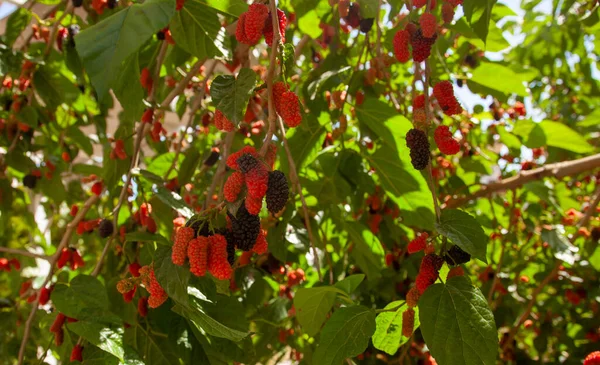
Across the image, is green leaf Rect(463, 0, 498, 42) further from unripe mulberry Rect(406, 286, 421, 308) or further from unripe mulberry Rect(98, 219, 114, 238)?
unripe mulberry Rect(98, 219, 114, 238)

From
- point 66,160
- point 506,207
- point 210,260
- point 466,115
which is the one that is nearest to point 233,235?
point 210,260

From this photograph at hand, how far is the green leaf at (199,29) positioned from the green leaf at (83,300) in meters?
0.46

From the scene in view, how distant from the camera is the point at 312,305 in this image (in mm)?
919

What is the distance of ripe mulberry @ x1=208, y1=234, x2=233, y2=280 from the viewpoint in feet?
2.18

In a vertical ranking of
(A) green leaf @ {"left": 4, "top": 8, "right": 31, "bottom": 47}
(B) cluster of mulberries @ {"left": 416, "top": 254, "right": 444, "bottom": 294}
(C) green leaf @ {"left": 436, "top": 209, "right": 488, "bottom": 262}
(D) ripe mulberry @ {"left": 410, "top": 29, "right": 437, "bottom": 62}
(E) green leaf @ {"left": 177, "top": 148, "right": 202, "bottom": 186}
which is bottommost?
(B) cluster of mulberries @ {"left": 416, "top": 254, "right": 444, "bottom": 294}

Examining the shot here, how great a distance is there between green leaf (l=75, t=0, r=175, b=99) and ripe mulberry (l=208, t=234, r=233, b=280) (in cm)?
22

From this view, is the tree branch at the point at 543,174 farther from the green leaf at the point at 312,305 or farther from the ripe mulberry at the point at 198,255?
the ripe mulberry at the point at 198,255

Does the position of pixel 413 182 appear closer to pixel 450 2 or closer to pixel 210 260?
pixel 450 2

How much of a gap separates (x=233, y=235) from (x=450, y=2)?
0.51 metres

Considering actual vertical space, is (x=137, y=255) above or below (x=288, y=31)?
below

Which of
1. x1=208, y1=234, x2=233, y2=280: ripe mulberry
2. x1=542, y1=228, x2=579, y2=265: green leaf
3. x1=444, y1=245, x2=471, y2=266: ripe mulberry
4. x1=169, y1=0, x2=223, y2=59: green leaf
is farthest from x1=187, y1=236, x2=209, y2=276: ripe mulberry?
x1=542, y1=228, x2=579, y2=265: green leaf

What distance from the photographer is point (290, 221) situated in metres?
1.34

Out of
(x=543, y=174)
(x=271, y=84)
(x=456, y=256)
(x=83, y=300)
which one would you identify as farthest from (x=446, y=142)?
(x=543, y=174)

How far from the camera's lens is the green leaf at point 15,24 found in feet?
4.96
